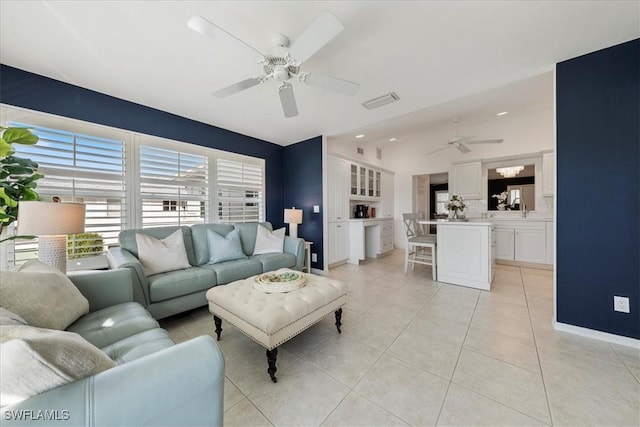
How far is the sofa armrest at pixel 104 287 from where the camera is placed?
1.56 metres

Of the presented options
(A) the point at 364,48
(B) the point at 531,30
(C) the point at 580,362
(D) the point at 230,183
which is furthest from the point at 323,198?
(C) the point at 580,362

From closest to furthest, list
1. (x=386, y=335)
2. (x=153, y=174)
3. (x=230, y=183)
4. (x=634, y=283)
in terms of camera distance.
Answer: (x=634, y=283) < (x=386, y=335) < (x=153, y=174) < (x=230, y=183)

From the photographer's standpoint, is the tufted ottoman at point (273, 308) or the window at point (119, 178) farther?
the window at point (119, 178)

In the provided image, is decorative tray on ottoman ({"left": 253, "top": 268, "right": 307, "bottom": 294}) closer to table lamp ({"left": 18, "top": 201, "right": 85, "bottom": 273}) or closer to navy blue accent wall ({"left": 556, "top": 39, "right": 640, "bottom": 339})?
table lamp ({"left": 18, "top": 201, "right": 85, "bottom": 273})

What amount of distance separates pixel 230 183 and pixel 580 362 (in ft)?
13.9

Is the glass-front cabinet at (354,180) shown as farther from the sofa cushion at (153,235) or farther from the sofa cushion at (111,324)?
the sofa cushion at (111,324)

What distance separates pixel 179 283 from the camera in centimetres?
225

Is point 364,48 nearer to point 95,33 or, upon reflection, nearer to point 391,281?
point 95,33

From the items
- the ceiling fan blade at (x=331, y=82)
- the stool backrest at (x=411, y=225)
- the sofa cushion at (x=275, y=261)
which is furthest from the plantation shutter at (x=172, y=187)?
the stool backrest at (x=411, y=225)

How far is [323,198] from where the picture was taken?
401 cm

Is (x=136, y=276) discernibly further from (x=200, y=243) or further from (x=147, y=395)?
(x=147, y=395)

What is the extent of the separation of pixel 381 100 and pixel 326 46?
3.90 ft

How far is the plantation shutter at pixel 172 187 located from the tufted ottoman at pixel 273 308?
174 cm

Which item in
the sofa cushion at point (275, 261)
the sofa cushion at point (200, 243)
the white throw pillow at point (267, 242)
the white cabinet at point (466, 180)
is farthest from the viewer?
the white cabinet at point (466, 180)
